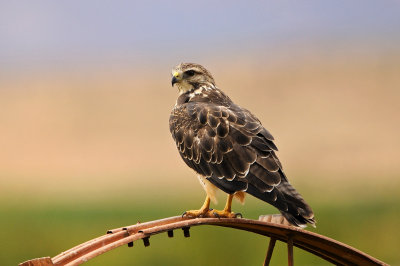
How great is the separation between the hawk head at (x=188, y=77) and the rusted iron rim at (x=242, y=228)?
108 inches

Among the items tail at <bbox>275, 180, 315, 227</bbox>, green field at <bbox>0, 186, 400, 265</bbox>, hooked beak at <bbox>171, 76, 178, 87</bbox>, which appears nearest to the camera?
tail at <bbox>275, 180, 315, 227</bbox>

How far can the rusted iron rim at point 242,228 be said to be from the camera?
509 centimetres

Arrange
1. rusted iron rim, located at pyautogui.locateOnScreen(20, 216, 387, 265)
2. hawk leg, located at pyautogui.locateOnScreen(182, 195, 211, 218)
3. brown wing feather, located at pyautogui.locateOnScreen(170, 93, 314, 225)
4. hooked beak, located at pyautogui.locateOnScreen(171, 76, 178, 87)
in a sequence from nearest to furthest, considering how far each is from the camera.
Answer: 1. rusted iron rim, located at pyautogui.locateOnScreen(20, 216, 387, 265)
2. brown wing feather, located at pyautogui.locateOnScreen(170, 93, 314, 225)
3. hawk leg, located at pyautogui.locateOnScreen(182, 195, 211, 218)
4. hooked beak, located at pyautogui.locateOnScreen(171, 76, 178, 87)

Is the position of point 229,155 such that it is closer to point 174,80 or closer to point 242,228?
point 174,80

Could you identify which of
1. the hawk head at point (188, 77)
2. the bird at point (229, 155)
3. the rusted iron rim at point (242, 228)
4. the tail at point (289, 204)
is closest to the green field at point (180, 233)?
the hawk head at point (188, 77)

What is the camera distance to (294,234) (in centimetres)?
579

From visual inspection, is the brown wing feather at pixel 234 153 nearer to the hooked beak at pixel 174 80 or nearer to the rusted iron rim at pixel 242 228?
the hooked beak at pixel 174 80

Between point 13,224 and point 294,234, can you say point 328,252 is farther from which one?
point 13,224

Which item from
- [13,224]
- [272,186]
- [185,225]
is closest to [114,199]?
[13,224]

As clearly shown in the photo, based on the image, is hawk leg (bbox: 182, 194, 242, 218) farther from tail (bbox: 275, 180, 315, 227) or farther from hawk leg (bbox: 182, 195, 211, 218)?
tail (bbox: 275, 180, 315, 227)

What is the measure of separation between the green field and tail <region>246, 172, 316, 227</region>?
6734mm

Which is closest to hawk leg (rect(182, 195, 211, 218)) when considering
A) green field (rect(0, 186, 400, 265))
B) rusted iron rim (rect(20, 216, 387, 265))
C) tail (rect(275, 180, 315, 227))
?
tail (rect(275, 180, 315, 227))

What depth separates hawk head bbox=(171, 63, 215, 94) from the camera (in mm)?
Answer: 8758

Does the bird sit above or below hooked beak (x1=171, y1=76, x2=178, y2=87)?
below
